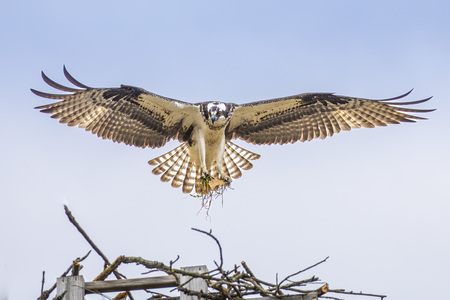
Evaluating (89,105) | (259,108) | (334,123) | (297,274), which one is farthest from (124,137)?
(297,274)

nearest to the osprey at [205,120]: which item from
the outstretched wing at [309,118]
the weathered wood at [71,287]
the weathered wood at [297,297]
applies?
the outstretched wing at [309,118]

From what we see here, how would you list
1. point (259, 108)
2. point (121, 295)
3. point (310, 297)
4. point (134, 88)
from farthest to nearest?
point (259, 108), point (134, 88), point (121, 295), point (310, 297)

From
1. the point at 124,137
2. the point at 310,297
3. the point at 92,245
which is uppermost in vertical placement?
the point at 124,137

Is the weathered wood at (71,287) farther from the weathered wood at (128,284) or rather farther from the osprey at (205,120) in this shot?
the osprey at (205,120)

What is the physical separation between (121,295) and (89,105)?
442 cm

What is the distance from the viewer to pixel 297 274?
5.50 m

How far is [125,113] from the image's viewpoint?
10062mm

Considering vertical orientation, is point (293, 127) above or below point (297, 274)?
above

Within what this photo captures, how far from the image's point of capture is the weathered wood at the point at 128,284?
5.60 m

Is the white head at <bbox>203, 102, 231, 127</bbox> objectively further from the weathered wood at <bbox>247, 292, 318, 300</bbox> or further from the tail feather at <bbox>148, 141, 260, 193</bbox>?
the weathered wood at <bbox>247, 292, 318, 300</bbox>

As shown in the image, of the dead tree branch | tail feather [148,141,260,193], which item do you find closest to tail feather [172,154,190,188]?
tail feather [148,141,260,193]

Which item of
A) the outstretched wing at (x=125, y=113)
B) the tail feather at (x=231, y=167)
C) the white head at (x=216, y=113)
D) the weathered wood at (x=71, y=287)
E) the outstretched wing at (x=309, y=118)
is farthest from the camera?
the tail feather at (x=231, y=167)

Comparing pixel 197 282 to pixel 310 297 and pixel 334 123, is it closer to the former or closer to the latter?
pixel 310 297

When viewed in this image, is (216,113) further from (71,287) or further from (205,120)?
(71,287)
